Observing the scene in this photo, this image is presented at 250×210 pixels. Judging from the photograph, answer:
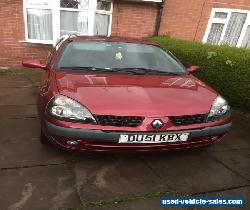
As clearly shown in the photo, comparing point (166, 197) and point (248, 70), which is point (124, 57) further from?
point (248, 70)

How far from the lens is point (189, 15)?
10469mm

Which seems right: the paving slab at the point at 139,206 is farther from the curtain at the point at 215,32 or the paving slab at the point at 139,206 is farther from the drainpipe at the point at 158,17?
the curtain at the point at 215,32

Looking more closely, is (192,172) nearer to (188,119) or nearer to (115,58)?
(188,119)

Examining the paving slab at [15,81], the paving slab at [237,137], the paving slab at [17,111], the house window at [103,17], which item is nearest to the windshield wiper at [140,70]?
the paving slab at [237,137]

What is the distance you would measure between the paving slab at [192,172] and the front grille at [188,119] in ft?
2.19

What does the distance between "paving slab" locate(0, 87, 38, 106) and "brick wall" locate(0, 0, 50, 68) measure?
2578 millimetres

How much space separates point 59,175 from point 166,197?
121 centimetres

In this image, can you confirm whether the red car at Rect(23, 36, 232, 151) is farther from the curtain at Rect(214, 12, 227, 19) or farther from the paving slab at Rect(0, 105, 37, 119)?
the curtain at Rect(214, 12, 227, 19)

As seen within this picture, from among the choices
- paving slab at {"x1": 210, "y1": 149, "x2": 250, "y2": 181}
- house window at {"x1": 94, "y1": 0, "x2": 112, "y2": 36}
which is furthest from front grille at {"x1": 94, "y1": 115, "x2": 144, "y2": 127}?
house window at {"x1": 94, "y1": 0, "x2": 112, "y2": 36}

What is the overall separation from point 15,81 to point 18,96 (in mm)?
1605

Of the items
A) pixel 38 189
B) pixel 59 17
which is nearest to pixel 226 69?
pixel 38 189

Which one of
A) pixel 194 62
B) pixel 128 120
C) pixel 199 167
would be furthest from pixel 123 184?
pixel 194 62

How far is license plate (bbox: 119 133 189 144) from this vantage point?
10.2ft

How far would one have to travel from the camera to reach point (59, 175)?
10.9ft
